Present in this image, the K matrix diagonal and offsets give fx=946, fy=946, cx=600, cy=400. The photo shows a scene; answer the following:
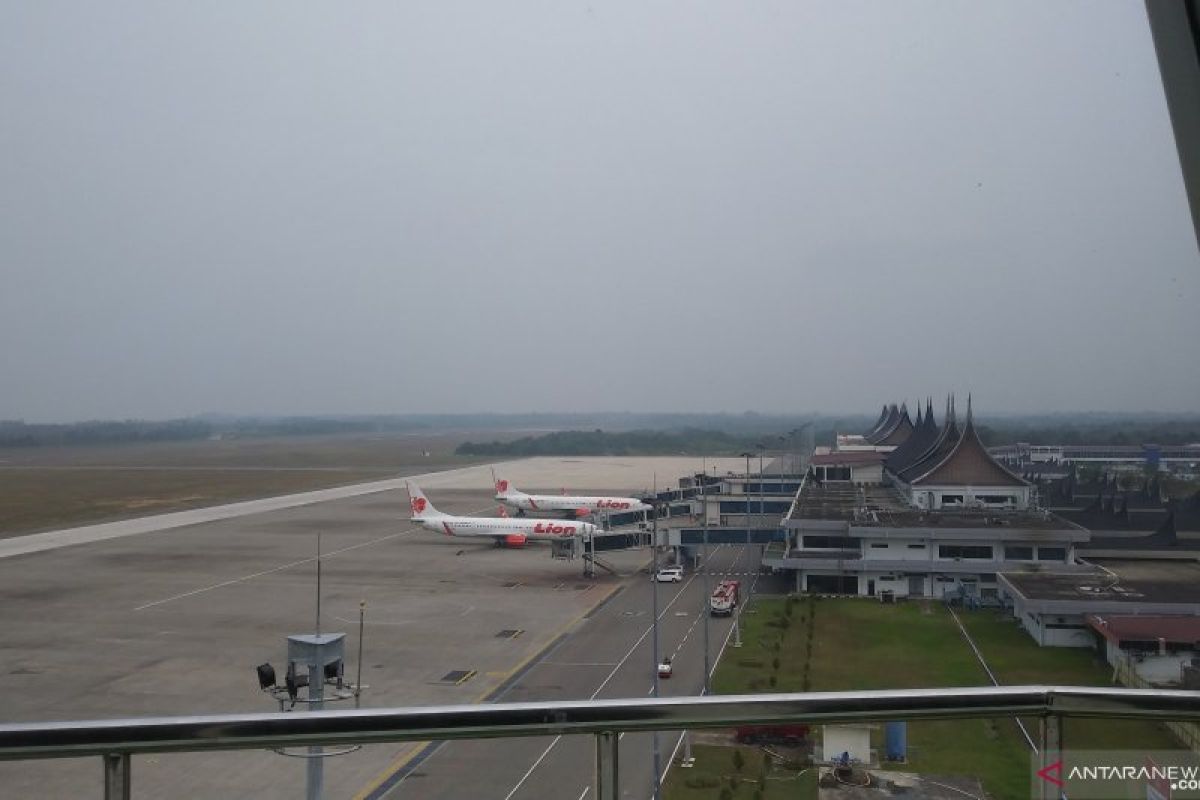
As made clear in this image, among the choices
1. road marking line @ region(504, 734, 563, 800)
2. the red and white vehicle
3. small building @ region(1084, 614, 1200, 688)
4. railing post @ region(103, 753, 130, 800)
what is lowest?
the red and white vehicle

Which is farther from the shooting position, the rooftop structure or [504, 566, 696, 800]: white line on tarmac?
the rooftop structure

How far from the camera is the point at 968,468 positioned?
74.2 feet

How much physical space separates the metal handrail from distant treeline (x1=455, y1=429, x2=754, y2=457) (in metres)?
66.0

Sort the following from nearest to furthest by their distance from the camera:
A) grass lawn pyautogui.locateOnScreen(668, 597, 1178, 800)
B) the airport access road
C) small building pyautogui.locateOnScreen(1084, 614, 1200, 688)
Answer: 1. the airport access road
2. small building pyautogui.locateOnScreen(1084, 614, 1200, 688)
3. grass lawn pyautogui.locateOnScreen(668, 597, 1178, 800)

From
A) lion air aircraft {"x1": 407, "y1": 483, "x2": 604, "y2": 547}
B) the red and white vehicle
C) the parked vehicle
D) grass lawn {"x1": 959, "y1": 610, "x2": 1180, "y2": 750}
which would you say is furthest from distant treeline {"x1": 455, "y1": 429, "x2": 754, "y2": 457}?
the parked vehicle

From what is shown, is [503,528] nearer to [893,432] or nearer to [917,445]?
[917,445]

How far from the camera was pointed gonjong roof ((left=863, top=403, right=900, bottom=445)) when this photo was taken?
166ft

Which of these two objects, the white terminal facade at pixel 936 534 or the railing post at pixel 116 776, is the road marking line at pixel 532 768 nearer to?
the railing post at pixel 116 776

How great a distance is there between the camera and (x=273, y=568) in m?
22.5

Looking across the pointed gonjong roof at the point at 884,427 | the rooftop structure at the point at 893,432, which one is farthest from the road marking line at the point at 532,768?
the pointed gonjong roof at the point at 884,427

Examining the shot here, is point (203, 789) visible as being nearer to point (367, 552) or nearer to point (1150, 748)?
point (1150, 748)

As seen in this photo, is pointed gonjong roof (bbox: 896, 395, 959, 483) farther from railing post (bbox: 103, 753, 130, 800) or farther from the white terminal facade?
railing post (bbox: 103, 753, 130, 800)

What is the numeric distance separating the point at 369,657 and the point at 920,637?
802 centimetres

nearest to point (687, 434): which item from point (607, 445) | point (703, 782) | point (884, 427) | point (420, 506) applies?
point (607, 445)
